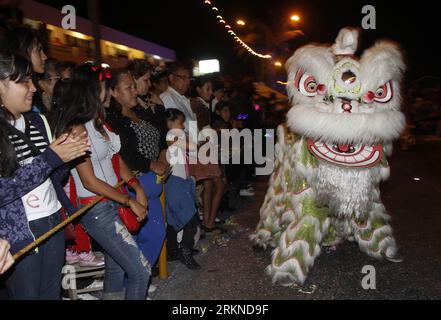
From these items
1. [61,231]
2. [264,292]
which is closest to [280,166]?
[264,292]

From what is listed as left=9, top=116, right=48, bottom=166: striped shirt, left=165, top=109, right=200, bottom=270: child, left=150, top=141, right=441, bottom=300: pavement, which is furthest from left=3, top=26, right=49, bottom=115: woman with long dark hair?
left=150, top=141, right=441, bottom=300: pavement

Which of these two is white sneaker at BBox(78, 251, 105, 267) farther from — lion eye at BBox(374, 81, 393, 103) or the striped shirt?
lion eye at BBox(374, 81, 393, 103)

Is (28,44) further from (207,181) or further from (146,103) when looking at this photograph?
(207,181)

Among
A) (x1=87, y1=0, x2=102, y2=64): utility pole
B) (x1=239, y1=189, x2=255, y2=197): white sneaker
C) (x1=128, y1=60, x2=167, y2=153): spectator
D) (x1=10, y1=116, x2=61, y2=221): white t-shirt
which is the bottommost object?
(x1=239, y1=189, x2=255, y2=197): white sneaker

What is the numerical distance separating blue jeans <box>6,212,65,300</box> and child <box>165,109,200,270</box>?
5.43ft

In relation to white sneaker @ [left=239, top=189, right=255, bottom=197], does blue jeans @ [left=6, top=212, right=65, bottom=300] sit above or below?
above

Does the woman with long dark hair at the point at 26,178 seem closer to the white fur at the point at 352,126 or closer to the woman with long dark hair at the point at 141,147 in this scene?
the woman with long dark hair at the point at 141,147

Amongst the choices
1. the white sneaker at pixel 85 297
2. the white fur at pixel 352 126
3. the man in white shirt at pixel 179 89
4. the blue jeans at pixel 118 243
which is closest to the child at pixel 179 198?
the man in white shirt at pixel 179 89

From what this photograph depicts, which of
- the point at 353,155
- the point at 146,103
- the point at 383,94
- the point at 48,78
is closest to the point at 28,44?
the point at 48,78

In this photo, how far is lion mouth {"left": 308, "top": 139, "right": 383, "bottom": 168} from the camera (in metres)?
3.24

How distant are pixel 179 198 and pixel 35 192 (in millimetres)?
1869

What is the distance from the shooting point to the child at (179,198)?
12.3 ft

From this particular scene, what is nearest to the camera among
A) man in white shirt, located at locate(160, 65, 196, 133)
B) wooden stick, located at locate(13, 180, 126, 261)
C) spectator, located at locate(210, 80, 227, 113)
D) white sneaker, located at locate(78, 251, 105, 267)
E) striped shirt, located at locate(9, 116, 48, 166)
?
wooden stick, located at locate(13, 180, 126, 261)

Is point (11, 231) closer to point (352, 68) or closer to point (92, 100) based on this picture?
point (92, 100)
